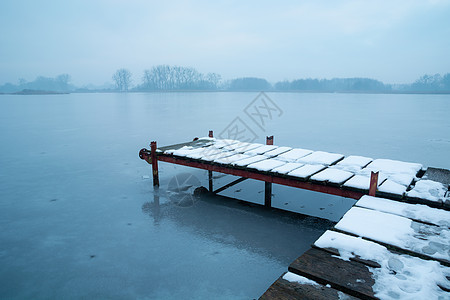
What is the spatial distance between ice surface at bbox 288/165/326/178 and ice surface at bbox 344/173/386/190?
2.50 feet

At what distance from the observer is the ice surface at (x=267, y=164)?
6.54m

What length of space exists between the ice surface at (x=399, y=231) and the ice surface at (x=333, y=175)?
134 cm

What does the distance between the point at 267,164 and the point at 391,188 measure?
261 cm

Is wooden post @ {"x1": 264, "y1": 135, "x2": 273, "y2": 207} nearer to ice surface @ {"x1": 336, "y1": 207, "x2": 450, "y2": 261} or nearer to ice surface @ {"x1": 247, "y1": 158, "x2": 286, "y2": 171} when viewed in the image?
ice surface @ {"x1": 247, "y1": 158, "x2": 286, "y2": 171}

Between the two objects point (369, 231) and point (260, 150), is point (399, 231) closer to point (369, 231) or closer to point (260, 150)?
point (369, 231)

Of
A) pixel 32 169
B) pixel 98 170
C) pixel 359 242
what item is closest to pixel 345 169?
pixel 359 242

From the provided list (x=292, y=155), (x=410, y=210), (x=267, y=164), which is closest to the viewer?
(x=410, y=210)

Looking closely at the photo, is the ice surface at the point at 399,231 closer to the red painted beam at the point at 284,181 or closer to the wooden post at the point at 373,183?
the wooden post at the point at 373,183

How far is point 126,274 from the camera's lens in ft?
15.0

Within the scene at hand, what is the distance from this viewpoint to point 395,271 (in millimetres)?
3029

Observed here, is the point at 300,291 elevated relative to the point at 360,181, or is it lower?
lower

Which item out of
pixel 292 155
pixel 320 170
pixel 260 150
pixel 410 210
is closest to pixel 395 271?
pixel 410 210

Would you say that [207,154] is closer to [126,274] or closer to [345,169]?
[345,169]

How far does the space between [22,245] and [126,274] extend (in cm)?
238
